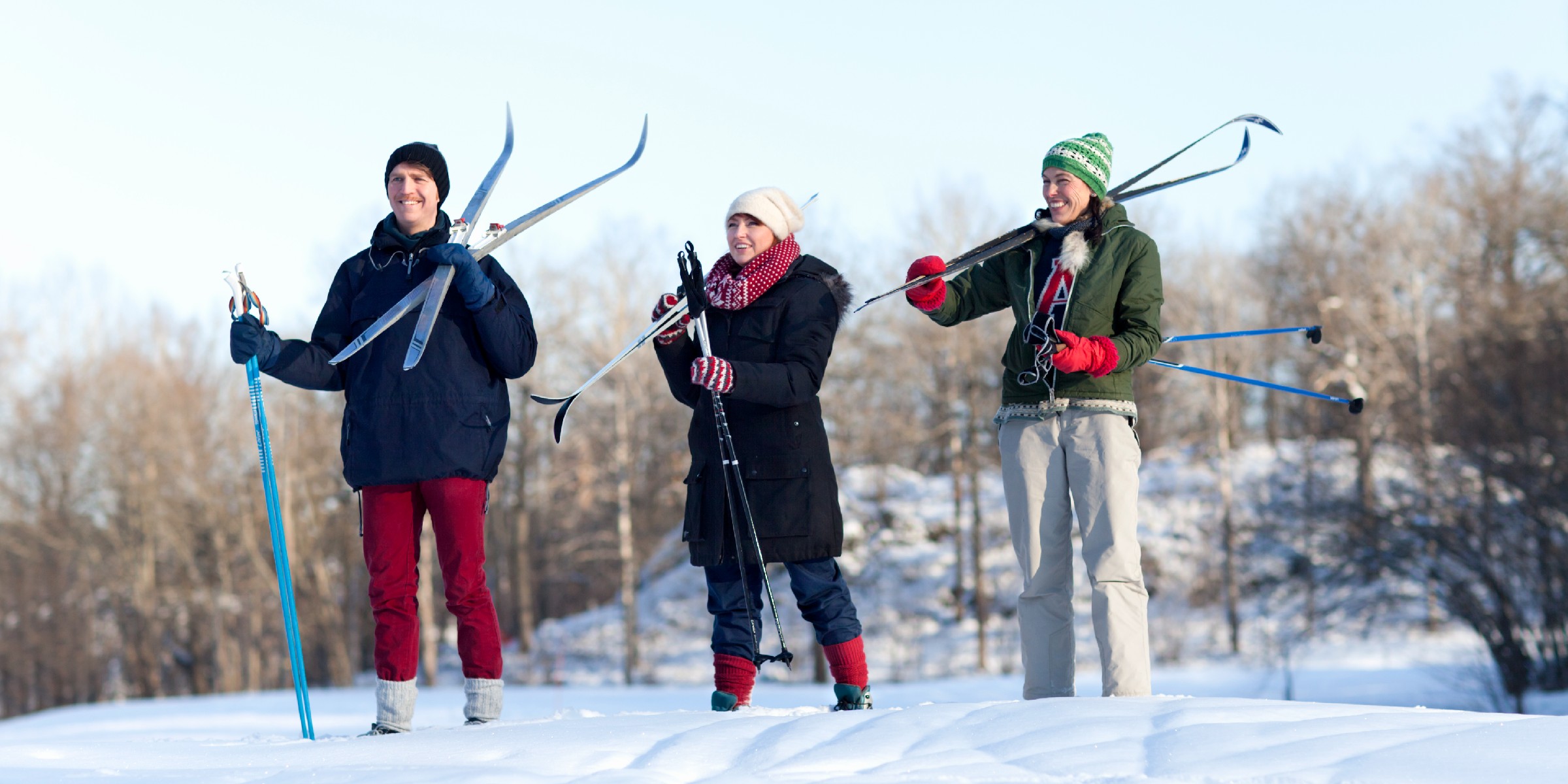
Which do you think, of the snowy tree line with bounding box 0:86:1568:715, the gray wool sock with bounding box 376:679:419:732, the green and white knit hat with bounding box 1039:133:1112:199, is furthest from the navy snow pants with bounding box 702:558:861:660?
the snowy tree line with bounding box 0:86:1568:715

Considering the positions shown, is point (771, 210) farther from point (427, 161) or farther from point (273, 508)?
point (273, 508)

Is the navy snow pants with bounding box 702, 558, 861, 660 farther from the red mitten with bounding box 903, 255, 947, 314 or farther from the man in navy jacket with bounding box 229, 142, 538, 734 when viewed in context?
the red mitten with bounding box 903, 255, 947, 314

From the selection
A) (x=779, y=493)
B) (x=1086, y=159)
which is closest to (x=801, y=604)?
(x=779, y=493)

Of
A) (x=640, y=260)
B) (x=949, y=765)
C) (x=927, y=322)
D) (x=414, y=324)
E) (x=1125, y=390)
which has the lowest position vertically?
(x=949, y=765)

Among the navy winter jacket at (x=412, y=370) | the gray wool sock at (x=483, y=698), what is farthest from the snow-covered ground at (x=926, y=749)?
the navy winter jacket at (x=412, y=370)

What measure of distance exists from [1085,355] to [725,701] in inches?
57.3

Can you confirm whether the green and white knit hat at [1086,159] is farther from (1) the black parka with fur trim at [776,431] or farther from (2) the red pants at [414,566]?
(2) the red pants at [414,566]

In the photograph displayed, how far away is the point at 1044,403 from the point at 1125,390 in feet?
0.77

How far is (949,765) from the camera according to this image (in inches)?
93.8

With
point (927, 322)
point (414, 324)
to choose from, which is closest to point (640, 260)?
point (927, 322)

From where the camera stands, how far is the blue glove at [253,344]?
347 centimetres

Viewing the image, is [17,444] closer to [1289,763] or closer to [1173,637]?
[1173,637]

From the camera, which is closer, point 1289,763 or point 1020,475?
point 1289,763

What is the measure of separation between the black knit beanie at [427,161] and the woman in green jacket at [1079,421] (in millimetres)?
1485
